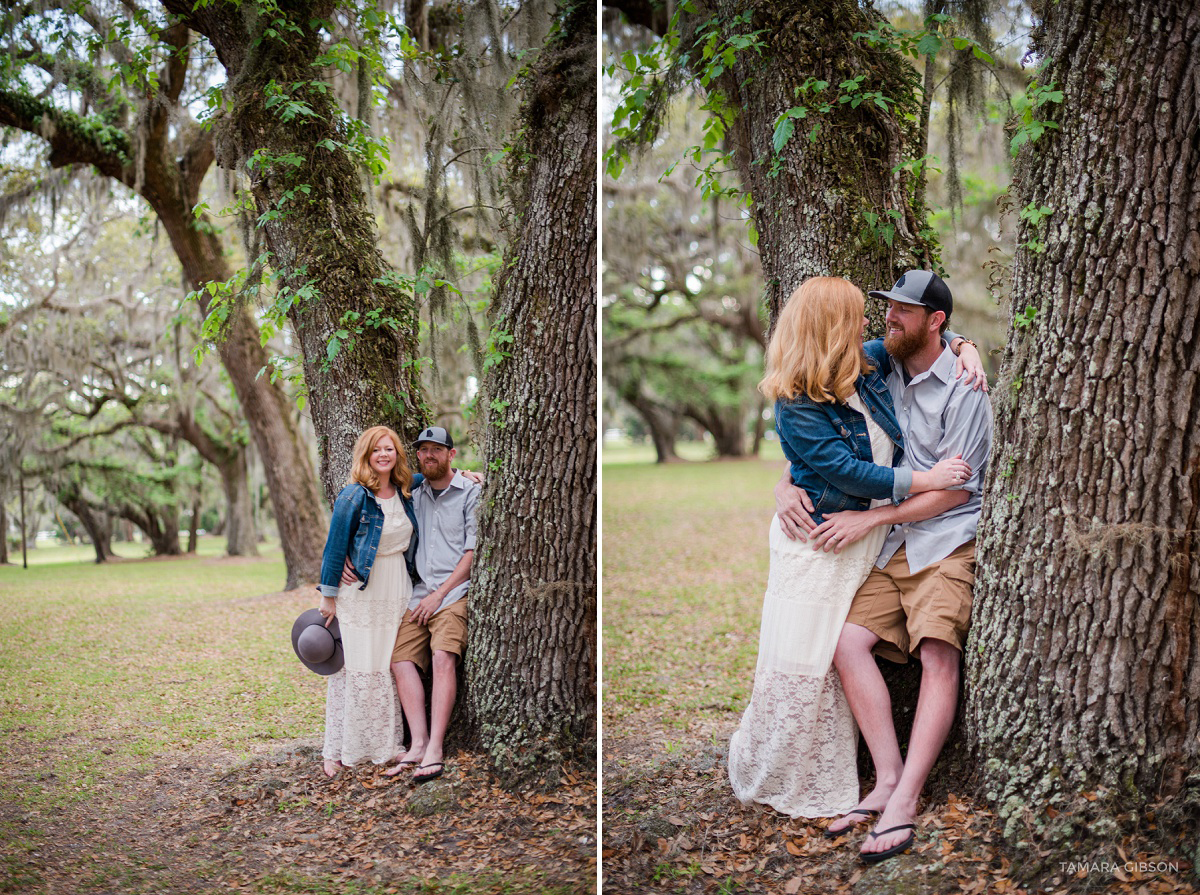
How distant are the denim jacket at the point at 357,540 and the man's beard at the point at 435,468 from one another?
110 millimetres

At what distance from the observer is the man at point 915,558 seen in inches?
98.0

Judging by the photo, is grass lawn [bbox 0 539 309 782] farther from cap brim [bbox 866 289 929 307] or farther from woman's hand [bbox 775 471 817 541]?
cap brim [bbox 866 289 929 307]

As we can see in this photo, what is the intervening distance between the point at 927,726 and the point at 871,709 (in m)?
0.16

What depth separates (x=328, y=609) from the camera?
2.82 metres

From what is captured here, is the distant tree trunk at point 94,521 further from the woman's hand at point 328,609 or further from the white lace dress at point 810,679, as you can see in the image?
the white lace dress at point 810,679

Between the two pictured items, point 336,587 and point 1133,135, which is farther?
point 336,587

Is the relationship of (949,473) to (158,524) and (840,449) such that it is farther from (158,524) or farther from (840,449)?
(158,524)

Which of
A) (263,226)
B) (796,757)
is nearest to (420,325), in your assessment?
(263,226)

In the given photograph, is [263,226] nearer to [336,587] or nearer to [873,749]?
[336,587]

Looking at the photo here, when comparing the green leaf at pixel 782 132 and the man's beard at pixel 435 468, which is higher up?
the green leaf at pixel 782 132

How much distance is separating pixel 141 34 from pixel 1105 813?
3.86 meters

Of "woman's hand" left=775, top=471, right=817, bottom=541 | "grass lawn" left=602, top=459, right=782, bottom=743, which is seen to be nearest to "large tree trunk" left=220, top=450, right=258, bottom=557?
"grass lawn" left=602, top=459, right=782, bottom=743

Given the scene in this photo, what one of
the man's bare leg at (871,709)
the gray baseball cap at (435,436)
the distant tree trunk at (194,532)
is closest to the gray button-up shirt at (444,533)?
the gray baseball cap at (435,436)

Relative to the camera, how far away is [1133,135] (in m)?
2.18
